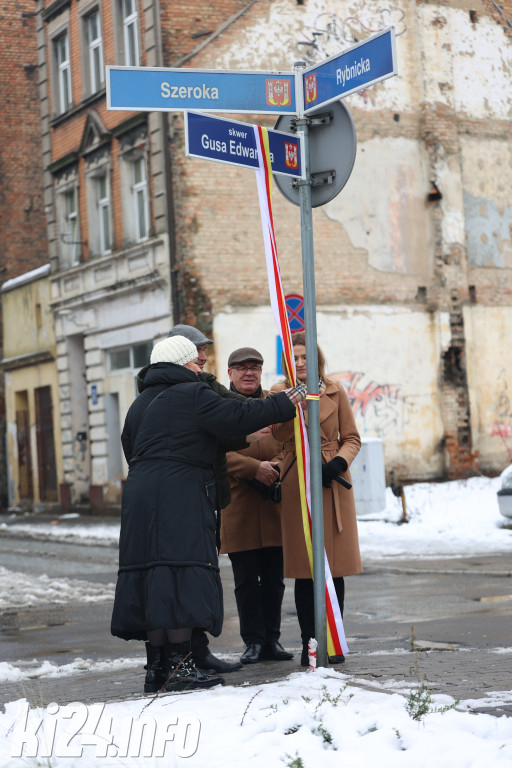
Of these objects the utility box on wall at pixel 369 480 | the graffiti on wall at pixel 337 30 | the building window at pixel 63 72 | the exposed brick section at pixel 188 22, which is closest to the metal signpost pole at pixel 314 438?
the utility box on wall at pixel 369 480

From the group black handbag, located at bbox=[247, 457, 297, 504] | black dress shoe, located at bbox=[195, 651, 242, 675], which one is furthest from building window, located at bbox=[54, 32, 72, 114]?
black dress shoe, located at bbox=[195, 651, 242, 675]

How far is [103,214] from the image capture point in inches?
1105

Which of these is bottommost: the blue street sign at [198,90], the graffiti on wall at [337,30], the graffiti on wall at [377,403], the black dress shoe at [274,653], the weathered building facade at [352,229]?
the black dress shoe at [274,653]

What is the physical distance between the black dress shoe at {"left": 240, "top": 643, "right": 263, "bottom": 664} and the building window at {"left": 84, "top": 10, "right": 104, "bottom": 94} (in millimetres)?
21812

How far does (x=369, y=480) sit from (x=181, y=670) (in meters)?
13.5

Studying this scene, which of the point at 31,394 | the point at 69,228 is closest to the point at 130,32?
the point at 69,228

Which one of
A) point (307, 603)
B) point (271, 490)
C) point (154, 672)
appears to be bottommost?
point (154, 672)

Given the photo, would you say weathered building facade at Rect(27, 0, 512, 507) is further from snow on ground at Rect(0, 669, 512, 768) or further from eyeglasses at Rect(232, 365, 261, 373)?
snow on ground at Rect(0, 669, 512, 768)

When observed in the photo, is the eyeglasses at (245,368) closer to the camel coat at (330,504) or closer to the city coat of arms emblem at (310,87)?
the camel coat at (330,504)

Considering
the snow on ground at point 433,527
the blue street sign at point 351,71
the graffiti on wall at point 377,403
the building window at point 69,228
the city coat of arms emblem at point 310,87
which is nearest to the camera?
the blue street sign at point 351,71

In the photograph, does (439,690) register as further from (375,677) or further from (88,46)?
(88,46)

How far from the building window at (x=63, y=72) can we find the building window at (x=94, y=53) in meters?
1.22

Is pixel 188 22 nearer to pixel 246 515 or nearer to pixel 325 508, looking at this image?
pixel 246 515

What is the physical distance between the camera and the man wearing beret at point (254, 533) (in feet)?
24.9
